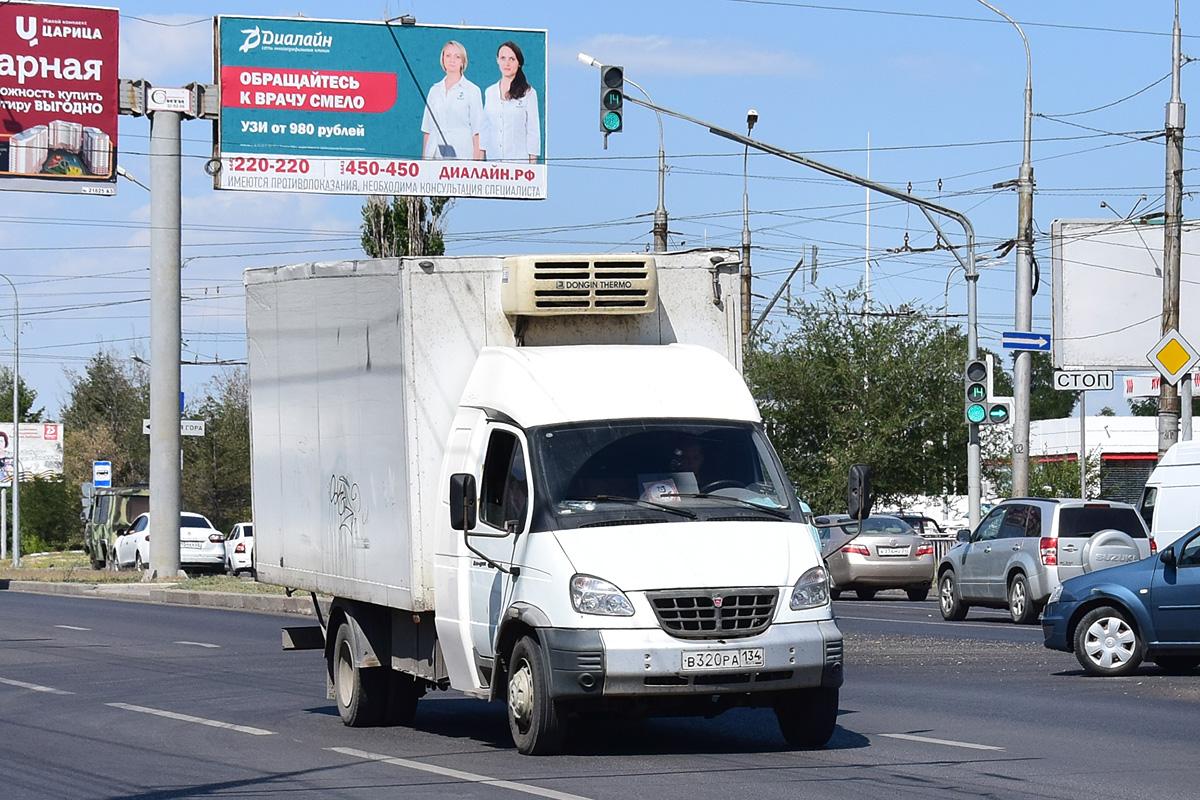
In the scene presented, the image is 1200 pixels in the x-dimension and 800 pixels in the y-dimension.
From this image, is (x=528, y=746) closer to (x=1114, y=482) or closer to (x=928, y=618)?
(x=928, y=618)

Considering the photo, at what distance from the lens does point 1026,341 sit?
29.6 m

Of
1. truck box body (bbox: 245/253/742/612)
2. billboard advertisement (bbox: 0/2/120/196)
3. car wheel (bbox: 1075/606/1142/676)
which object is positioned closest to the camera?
truck box body (bbox: 245/253/742/612)

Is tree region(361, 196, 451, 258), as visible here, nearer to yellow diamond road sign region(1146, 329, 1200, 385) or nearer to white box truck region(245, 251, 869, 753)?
yellow diamond road sign region(1146, 329, 1200, 385)

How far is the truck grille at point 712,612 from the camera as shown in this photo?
991 cm

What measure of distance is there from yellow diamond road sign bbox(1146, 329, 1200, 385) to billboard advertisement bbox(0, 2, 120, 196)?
65.7ft

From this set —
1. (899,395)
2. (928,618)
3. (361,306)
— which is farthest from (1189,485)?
(899,395)

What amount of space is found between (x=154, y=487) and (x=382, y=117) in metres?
8.69

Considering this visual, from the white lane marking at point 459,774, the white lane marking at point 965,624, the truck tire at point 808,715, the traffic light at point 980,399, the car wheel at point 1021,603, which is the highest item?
the traffic light at point 980,399

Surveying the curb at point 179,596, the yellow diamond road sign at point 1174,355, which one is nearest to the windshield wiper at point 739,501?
the yellow diamond road sign at point 1174,355

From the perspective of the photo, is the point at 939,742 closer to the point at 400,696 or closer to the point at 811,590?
the point at 811,590

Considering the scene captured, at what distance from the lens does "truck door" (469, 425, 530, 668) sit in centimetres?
1062

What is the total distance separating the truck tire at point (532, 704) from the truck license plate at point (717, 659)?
78 centimetres

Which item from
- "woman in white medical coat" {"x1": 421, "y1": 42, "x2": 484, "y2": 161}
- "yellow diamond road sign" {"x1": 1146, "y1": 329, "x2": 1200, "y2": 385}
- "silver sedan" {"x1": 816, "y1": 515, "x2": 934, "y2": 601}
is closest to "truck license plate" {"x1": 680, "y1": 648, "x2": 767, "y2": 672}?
"yellow diamond road sign" {"x1": 1146, "y1": 329, "x2": 1200, "y2": 385}

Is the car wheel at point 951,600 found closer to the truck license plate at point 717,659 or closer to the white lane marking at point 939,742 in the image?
the white lane marking at point 939,742
